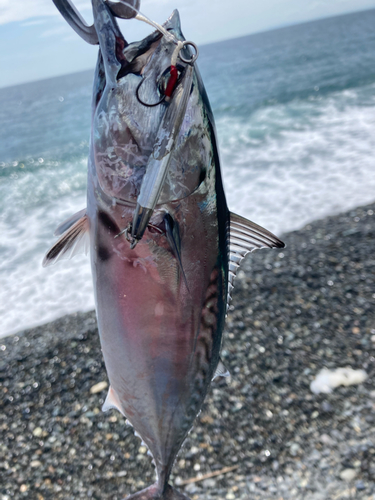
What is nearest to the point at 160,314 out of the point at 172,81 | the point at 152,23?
Answer: the point at 172,81

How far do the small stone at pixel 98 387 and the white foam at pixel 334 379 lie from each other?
5.77 feet

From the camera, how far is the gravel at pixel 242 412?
2.94 metres

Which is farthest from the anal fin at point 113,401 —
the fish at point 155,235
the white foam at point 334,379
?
the white foam at point 334,379

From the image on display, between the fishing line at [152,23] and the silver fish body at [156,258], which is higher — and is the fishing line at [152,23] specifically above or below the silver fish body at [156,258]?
above

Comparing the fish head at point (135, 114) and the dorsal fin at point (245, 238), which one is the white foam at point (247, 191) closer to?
the dorsal fin at point (245, 238)

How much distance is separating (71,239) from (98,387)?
246 centimetres

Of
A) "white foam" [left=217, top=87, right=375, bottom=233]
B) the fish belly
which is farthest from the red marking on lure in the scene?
"white foam" [left=217, top=87, right=375, bottom=233]

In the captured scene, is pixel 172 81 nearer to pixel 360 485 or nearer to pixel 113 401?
pixel 113 401

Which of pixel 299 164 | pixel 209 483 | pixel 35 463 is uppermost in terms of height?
pixel 35 463

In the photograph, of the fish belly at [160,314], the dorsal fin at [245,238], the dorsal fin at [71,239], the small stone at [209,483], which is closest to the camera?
the fish belly at [160,314]

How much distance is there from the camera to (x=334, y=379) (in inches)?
141

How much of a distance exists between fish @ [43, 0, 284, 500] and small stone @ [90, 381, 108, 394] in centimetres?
178

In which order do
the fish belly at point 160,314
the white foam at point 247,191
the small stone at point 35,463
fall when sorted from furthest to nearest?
1. the white foam at point 247,191
2. the small stone at point 35,463
3. the fish belly at point 160,314

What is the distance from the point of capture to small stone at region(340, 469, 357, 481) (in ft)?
9.31
